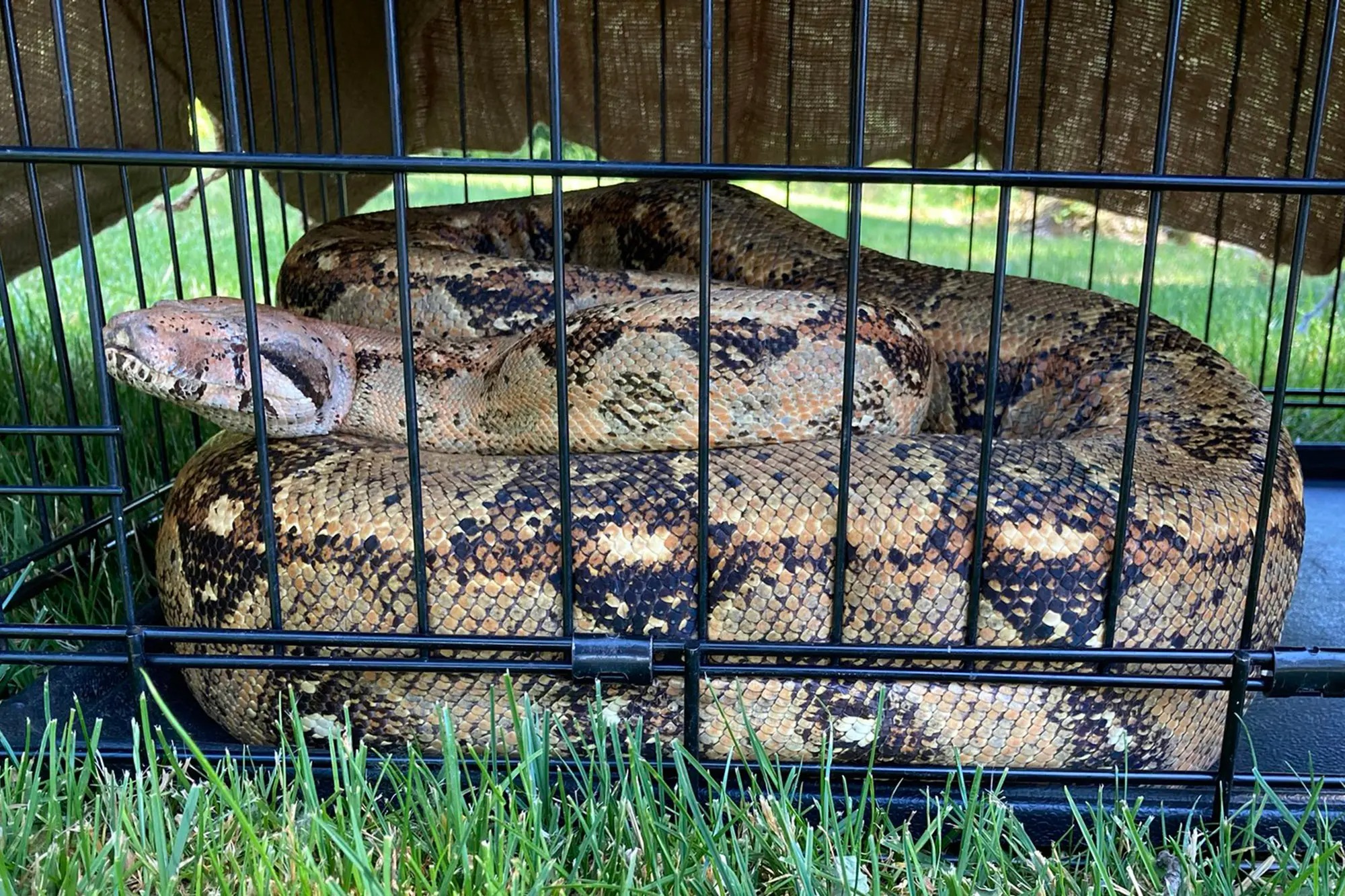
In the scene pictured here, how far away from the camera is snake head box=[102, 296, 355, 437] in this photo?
8.43ft

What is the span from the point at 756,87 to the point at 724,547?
13.0 feet

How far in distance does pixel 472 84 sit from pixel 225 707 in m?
4.10

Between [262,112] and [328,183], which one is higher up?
[262,112]

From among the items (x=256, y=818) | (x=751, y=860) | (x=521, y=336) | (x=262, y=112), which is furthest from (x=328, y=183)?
(x=751, y=860)

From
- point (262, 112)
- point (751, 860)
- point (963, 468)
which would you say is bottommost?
point (751, 860)

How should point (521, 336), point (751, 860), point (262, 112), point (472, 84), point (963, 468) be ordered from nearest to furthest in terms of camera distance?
point (751, 860) < point (963, 468) < point (521, 336) < point (262, 112) < point (472, 84)

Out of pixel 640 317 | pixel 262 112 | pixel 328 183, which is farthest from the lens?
pixel 328 183

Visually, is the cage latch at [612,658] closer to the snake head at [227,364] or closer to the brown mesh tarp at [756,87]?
the snake head at [227,364]

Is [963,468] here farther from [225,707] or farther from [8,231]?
[8,231]

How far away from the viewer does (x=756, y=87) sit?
18.3ft

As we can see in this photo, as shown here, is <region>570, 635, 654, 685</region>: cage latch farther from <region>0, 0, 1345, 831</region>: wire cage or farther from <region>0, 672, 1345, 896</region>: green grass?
<region>0, 672, 1345, 896</region>: green grass

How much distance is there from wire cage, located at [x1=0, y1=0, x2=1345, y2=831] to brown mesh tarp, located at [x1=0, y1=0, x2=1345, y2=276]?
2cm

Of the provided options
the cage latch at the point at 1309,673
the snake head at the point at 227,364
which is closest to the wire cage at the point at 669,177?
the cage latch at the point at 1309,673

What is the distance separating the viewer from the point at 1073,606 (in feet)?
7.32
